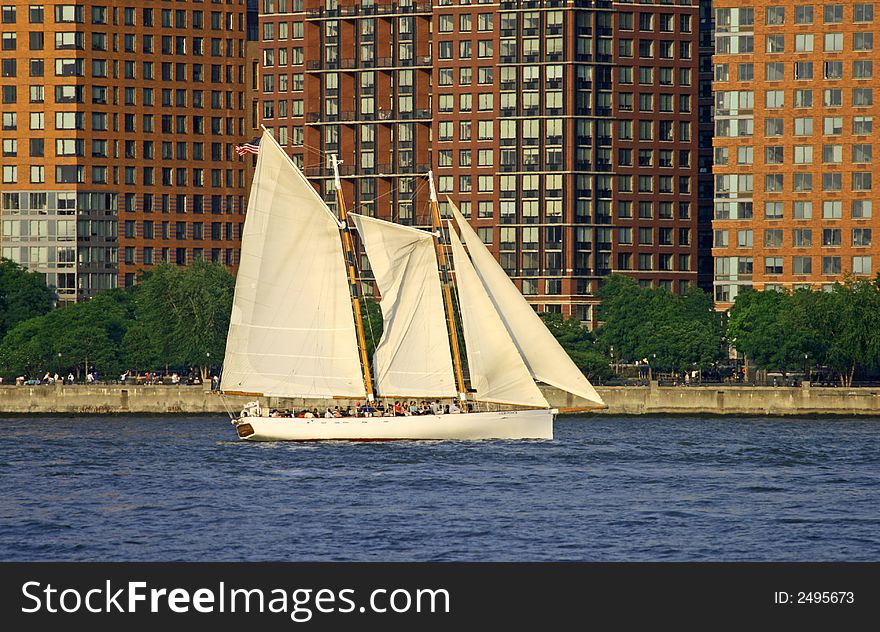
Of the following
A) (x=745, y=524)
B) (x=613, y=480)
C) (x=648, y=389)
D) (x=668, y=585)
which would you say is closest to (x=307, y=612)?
(x=668, y=585)

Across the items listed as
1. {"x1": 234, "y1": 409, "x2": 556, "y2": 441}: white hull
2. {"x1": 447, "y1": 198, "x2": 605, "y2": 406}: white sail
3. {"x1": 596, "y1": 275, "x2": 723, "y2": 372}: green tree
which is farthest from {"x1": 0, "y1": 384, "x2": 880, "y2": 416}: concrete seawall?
{"x1": 447, "y1": 198, "x2": 605, "y2": 406}: white sail

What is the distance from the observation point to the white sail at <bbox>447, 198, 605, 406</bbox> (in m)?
116

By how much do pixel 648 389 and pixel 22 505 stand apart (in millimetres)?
85222

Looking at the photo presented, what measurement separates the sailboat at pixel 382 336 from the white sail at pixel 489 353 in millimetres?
77

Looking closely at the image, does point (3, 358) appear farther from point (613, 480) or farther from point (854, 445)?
point (613, 480)

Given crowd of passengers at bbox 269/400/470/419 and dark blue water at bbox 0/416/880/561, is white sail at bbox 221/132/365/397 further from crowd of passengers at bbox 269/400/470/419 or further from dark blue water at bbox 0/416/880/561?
dark blue water at bbox 0/416/880/561

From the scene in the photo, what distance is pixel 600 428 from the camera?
5615 inches

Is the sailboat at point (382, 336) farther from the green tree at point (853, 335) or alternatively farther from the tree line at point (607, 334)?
the tree line at point (607, 334)

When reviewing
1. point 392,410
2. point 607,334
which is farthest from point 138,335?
point 392,410

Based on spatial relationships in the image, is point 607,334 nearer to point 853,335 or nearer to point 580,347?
point 580,347

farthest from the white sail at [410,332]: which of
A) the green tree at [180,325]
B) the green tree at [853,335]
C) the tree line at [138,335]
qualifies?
the tree line at [138,335]

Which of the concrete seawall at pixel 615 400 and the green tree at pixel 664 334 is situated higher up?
the green tree at pixel 664 334

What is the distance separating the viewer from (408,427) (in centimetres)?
11706

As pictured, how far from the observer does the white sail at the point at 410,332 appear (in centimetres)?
11794
